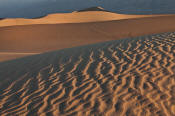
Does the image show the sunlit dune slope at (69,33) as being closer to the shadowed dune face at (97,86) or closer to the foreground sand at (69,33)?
the foreground sand at (69,33)

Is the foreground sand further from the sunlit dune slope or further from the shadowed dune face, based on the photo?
the shadowed dune face

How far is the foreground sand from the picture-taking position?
20777mm

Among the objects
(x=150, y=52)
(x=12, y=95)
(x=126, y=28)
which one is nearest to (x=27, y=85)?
→ (x=12, y=95)

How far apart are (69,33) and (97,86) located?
1954cm

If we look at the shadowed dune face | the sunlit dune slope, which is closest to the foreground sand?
the sunlit dune slope

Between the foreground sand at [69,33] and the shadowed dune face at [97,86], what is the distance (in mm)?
12302

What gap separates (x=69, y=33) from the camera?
80.0 feet

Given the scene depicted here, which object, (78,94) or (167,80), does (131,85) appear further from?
(78,94)

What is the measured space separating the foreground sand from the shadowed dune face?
40.4 ft

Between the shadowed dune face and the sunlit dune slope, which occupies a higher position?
the shadowed dune face

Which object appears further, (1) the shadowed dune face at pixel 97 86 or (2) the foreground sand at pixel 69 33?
(2) the foreground sand at pixel 69 33

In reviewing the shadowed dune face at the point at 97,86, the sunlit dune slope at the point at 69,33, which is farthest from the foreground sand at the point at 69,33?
the shadowed dune face at the point at 97,86

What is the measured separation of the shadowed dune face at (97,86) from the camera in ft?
14.3

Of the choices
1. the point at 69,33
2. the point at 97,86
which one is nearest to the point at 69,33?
the point at 69,33
